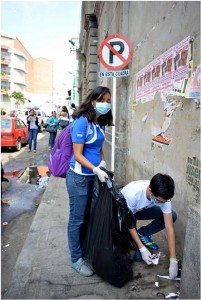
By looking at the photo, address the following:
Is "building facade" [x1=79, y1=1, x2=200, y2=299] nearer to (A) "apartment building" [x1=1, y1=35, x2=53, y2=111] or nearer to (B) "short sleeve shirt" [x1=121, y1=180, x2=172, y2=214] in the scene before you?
(B) "short sleeve shirt" [x1=121, y1=180, x2=172, y2=214]

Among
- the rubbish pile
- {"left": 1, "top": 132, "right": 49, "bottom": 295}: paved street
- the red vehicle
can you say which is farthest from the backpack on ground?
the red vehicle

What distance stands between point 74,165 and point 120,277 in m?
1.05

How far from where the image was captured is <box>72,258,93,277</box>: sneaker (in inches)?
107

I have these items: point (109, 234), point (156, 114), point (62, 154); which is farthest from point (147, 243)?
point (156, 114)

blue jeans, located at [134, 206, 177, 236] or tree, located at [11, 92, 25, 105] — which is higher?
tree, located at [11, 92, 25, 105]

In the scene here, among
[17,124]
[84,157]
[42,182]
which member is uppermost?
[17,124]

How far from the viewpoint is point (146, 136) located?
14.7 feet

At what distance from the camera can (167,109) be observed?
350 centimetres

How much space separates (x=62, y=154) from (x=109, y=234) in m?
0.85

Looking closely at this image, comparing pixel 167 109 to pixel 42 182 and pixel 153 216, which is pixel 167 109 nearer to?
pixel 153 216

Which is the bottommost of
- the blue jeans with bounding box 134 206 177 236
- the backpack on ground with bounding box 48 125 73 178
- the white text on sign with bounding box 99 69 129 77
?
the blue jeans with bounding box 134 206 177 236

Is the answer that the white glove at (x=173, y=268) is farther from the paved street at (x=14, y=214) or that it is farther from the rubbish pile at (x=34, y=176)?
the rubbish pile at (x=34, y=176)

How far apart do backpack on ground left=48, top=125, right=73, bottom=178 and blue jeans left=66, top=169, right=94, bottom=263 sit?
0.10m

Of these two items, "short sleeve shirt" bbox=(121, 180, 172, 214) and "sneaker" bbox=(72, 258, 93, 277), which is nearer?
"sneaker" bbox=(72, 258, 93, 277)
